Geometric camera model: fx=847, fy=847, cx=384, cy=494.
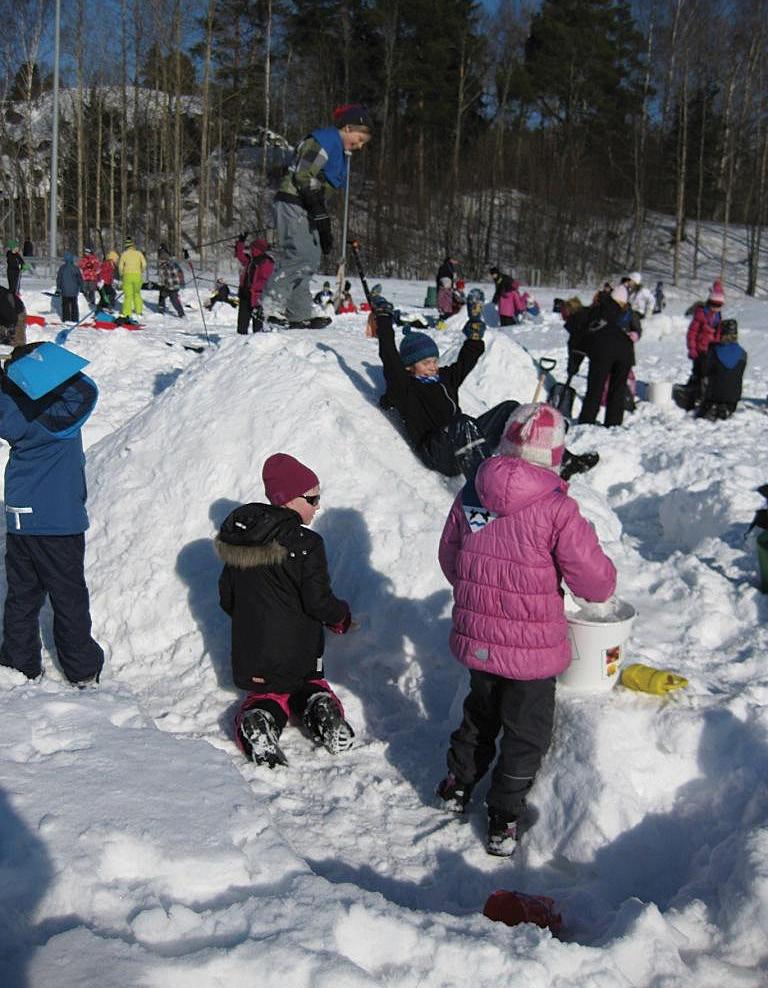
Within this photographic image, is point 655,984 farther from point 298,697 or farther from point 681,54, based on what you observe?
point 681,54

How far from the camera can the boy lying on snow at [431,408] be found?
4965 millimetres

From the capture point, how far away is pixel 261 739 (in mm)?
3451

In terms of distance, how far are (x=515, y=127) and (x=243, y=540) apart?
4314cm

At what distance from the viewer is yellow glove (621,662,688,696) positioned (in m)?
3.36

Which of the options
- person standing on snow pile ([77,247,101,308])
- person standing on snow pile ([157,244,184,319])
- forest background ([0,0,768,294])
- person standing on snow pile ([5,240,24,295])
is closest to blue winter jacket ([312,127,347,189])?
person standing on snow pile ([157,244,184,319])

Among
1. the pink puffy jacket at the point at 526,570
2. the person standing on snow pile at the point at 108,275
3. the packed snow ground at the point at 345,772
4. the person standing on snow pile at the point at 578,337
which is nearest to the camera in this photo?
the packed snow ground at the point at 345,772

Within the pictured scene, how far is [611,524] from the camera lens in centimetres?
570

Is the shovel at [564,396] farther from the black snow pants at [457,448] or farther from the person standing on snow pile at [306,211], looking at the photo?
the black snow pants at [457,448]

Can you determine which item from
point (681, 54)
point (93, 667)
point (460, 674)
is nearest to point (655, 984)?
point (460, 674)

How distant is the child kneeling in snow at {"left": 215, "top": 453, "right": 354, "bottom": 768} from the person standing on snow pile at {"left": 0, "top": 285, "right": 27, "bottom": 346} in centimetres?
879

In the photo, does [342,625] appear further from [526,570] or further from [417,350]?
[417,350]

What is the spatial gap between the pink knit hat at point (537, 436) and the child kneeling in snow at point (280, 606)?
108cm

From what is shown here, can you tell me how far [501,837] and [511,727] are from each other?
0.39 meters

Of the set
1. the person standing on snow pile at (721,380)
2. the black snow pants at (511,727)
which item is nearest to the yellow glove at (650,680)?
the black snow pants at (511,727)
